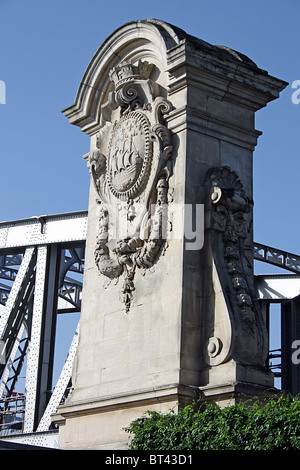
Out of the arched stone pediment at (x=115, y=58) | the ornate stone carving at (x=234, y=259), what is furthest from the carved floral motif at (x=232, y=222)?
the arched stone pediment at (x=115, y=58)

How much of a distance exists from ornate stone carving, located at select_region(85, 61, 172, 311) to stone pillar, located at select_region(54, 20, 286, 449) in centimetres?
2

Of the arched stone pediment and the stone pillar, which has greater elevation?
the arched stone pediment

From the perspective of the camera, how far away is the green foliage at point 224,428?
12.7m

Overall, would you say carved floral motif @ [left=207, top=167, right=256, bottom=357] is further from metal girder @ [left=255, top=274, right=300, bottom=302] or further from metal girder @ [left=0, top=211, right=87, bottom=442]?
metal girder @ [left=255, top=274, right=300, bottom=302]

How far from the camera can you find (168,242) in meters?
16.0

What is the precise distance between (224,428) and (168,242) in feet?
12.2

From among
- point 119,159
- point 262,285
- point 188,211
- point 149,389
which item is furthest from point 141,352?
point 262,285

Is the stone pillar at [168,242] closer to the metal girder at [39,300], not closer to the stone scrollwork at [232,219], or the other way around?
the stone scrollwork at [232,219]

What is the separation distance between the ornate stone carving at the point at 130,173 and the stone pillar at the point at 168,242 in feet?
0.08

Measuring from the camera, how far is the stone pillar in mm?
15305

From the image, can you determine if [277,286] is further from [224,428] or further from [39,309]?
[224,428]

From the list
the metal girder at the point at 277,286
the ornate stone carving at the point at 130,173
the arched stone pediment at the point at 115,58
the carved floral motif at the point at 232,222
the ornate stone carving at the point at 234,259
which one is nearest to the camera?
the ornate stone carving at the point at 234,259

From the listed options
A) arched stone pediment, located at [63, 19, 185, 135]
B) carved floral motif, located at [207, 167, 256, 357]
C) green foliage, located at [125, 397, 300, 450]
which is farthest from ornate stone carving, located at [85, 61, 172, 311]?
green foliage, located at [125, 397, 300, 450]
